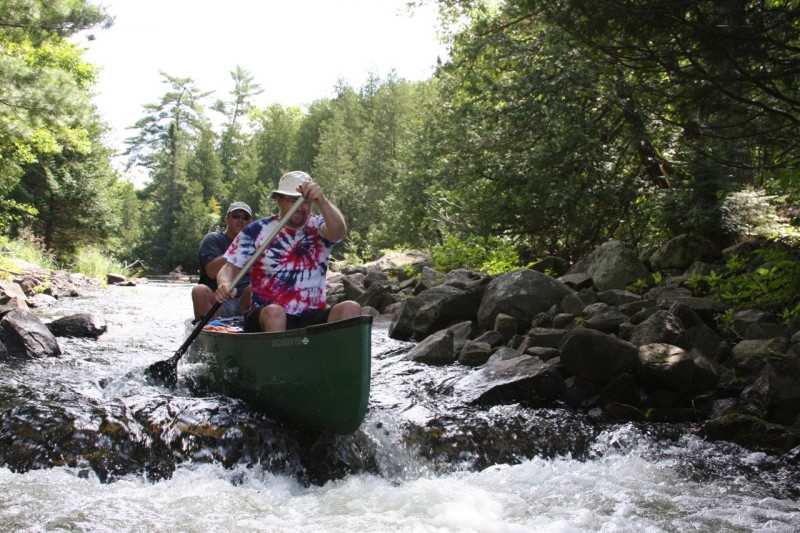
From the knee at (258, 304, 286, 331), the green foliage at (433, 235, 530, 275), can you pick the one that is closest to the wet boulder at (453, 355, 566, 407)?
the knee at (258, 304, 286, 331)

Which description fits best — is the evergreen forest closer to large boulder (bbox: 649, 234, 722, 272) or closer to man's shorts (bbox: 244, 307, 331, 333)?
large boulder (bbox: 649, 234, 722, 272)

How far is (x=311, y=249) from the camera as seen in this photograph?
4602mm

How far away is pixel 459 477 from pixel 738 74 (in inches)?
152

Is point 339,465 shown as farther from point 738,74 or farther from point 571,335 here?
point 738,74

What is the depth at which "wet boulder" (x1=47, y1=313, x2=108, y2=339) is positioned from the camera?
8.94 meters

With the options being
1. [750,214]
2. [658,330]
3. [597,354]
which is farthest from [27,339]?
[750,214]

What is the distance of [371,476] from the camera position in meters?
4.12

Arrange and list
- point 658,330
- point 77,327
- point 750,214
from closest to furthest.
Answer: point 658,330 → point 750,214 → point 77,327

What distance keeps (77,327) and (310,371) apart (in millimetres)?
6096

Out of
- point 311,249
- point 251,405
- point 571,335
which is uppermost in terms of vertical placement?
point 311,249

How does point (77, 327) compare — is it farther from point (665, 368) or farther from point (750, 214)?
point (750, 214)

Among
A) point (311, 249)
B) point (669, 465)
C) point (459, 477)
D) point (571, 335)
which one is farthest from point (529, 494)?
point (311, 249)

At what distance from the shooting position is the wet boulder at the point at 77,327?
8938 millimetres

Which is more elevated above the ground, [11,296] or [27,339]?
[11,296]
